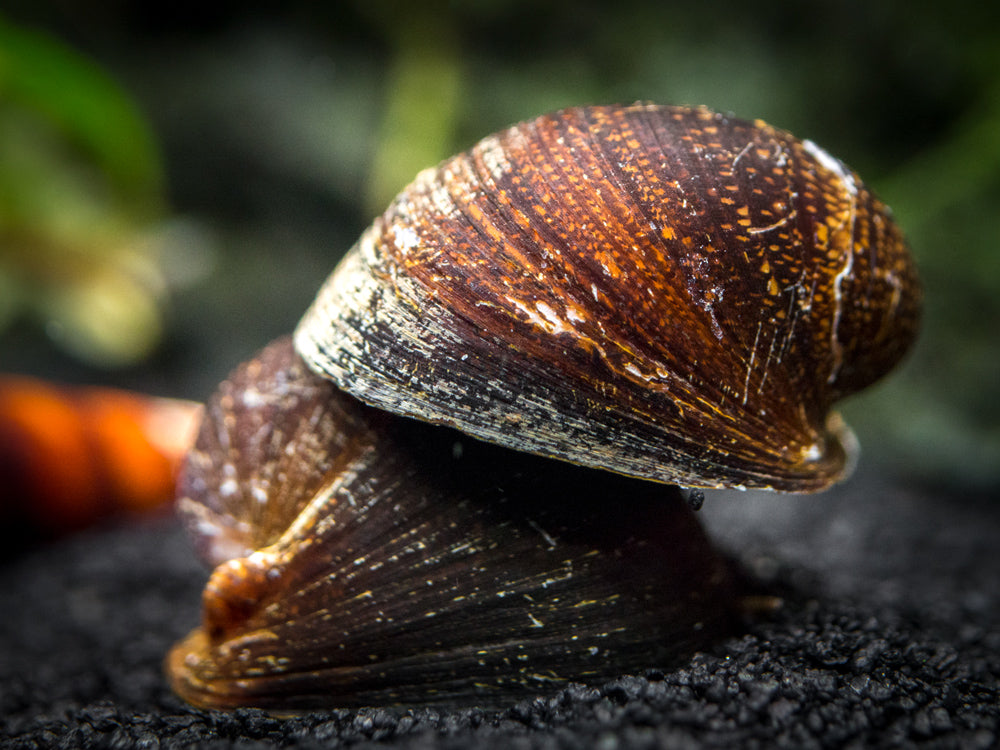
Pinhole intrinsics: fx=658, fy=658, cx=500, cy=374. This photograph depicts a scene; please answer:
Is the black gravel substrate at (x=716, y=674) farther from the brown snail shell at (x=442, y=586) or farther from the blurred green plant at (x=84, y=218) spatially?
the blurred green plant at (x=84, y=218)

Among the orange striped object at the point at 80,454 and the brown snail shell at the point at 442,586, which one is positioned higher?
the brown snail shell at the point at 442,586

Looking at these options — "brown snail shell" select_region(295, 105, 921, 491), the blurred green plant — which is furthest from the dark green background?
"brown snail shell" select_region(295, 105, 921, 491)

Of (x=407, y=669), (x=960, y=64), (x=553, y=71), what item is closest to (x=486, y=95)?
(x=553, y=71)

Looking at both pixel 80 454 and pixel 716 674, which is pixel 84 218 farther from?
pixel 716 674

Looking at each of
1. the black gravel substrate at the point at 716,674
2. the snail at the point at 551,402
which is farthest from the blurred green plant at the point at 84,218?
the snail at the point at 551,402

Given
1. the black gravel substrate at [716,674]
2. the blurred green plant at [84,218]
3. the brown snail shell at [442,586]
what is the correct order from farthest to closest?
the blurred green plant at [84,218] < the brown snail shell at [442,586] < the black gravel substrate at [716,674]

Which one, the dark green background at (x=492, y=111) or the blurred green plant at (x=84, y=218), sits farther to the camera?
the blurred green plant at (x=84, y=218)

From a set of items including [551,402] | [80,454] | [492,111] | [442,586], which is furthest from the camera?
[492,111]

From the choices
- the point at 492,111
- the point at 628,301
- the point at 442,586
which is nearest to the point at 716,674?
the point at 442,586
